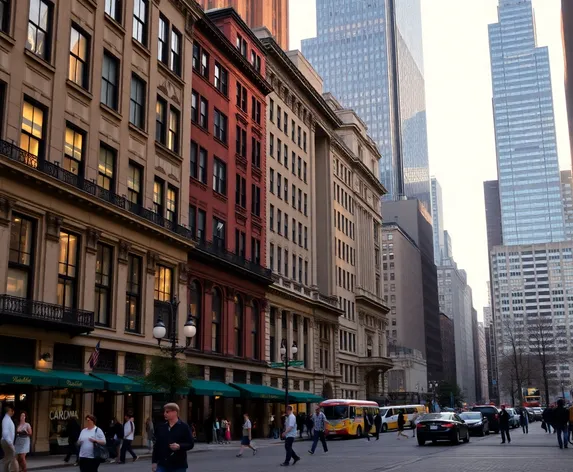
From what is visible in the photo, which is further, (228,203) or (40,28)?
(228,203)

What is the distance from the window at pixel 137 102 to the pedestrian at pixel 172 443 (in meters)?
33.0

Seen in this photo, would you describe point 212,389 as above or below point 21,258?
below

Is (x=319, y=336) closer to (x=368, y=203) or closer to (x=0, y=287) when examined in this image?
(x=368, y=203)

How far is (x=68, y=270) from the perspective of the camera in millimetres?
34656

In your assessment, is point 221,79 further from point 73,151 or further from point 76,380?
point 76,380

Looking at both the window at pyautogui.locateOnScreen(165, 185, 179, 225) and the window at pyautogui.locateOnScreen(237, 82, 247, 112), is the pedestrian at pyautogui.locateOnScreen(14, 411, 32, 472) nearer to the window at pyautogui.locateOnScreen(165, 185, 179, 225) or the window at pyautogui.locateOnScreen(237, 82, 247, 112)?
the window at pyautogui.locateOnScreen(165, 185, 179, 225)

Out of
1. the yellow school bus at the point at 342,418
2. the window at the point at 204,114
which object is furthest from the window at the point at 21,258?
the yellow school bus at the point at 342,418

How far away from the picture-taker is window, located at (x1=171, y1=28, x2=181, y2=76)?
47.1 m

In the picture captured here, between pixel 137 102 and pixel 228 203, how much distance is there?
45.1 ft

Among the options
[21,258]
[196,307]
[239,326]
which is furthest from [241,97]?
[21,258]

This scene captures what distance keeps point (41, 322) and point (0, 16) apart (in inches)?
526

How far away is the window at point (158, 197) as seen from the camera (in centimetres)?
4338

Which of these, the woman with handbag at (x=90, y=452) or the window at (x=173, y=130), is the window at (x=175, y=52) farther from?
the woman with handbag at (x=90, y=452)

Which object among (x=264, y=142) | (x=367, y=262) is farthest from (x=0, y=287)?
(x=367, y=262)
